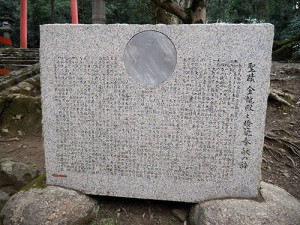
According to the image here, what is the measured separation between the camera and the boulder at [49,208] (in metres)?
3.00

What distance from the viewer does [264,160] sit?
184 inches

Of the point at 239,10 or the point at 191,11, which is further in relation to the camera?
the point at 239,10

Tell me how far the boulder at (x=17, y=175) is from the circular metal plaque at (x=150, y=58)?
233 cm

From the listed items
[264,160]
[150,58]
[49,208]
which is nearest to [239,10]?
[264,160]

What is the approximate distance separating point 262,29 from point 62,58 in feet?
7.07

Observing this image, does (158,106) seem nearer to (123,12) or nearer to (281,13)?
(281,13)

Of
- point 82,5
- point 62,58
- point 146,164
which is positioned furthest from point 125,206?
point 82,5

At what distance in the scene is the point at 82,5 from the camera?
18922 millimetres

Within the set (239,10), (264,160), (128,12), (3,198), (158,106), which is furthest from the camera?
(239,10)

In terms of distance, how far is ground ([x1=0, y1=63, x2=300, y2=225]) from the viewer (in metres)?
3.35

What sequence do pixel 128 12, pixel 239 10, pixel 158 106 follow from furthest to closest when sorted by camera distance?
pixel 239 10 < pixel 128 12 < pixel 158 106

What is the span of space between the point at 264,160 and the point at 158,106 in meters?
2.61

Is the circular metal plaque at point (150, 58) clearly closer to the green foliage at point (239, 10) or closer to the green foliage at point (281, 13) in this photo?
the green foliage at point (281, 13)

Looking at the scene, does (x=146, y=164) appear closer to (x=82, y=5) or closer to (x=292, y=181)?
(x=292, y=181)
